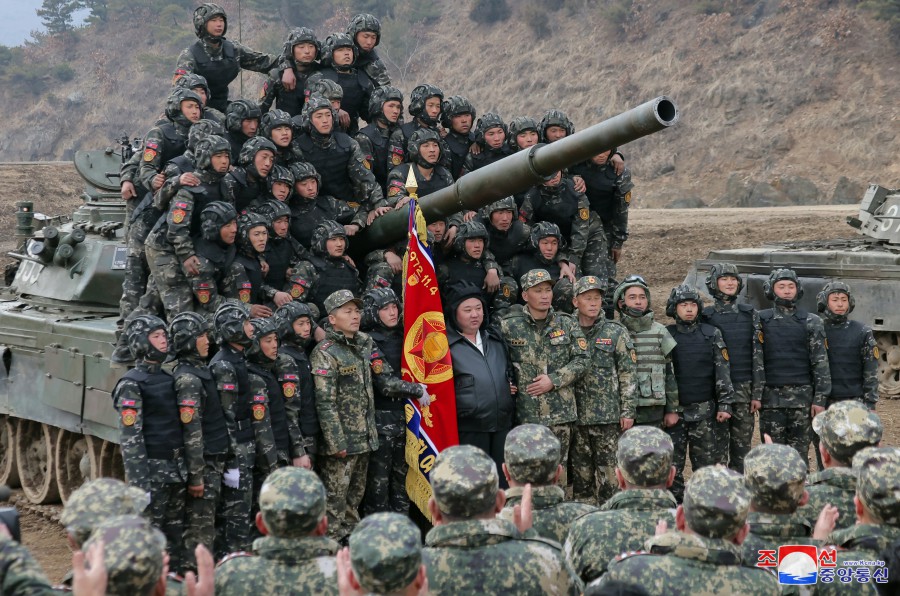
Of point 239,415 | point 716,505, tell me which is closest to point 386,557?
point 716,505

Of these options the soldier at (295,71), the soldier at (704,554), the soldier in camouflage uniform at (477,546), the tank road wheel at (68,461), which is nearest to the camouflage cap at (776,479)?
the soldier at (704,554)

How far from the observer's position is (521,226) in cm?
1048

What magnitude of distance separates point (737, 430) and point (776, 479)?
5262mm

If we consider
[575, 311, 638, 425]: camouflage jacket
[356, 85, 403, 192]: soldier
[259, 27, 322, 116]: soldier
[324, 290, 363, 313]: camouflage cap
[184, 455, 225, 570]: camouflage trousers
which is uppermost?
[259, 27, 322, 116]: soldier

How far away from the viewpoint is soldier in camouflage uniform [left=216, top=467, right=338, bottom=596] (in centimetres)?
458

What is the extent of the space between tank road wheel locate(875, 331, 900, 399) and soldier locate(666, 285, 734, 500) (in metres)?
7.06

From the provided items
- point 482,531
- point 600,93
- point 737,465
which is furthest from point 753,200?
point 482,531

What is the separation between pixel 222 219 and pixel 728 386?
4205 millimetres

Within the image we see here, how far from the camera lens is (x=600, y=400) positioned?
31.2 ft

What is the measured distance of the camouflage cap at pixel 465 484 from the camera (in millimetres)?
4660

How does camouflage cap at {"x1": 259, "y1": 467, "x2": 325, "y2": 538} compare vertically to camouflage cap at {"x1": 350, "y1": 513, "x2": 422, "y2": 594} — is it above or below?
above

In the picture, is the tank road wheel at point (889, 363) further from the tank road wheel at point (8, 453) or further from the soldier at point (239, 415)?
the tank road wheel at point (8, 453)

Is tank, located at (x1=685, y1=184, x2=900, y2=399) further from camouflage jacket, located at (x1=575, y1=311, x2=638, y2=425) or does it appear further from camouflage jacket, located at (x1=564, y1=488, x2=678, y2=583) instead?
camouflage jacket, located at (x1=564, y1=488, x2=678, y2=583)

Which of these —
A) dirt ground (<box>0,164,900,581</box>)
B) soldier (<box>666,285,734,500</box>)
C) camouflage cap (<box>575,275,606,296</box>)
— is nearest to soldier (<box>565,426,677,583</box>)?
camouflage cap (<box>575,275,606,296</box>)
